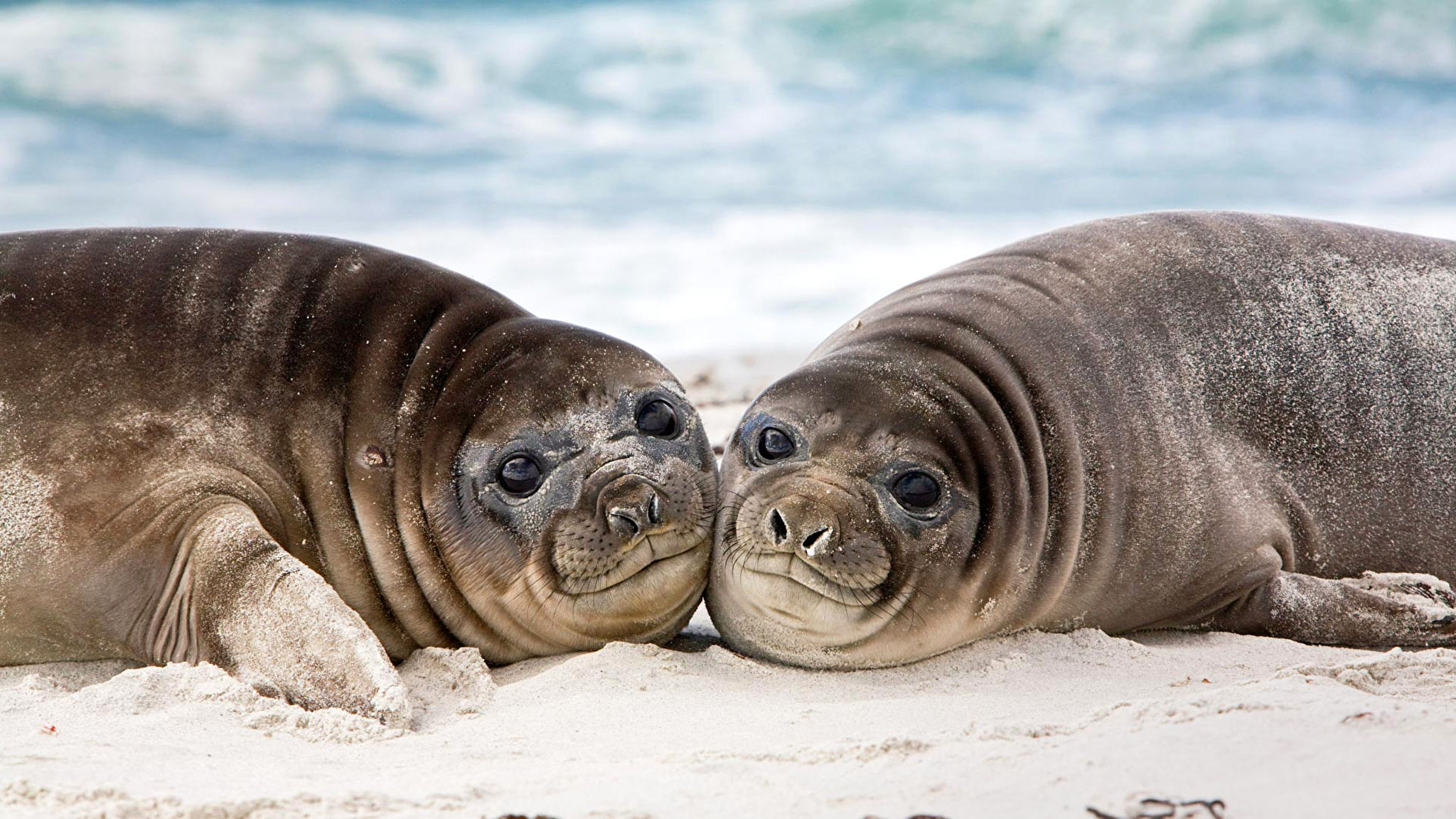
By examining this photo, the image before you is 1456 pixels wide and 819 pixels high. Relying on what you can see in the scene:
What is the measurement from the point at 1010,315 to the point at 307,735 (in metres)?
2.60

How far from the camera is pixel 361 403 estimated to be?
4.39 meters

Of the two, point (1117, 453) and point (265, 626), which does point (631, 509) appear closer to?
point (265, 626)

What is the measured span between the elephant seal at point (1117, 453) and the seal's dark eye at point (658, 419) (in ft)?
0.70

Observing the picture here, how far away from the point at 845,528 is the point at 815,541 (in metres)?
0.10

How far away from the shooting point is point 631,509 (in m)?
4.05

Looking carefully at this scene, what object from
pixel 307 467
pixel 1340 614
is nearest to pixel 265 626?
pixel 307 467

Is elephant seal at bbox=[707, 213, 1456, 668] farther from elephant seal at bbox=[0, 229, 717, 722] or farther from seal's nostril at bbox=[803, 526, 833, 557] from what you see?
elephant seal at bbox=[0, 229, 717, 722]

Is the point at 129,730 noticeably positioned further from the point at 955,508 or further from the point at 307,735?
the point at 955,508

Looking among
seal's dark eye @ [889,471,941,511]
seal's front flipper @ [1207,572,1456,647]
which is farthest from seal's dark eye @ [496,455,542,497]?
seal's front flipper @ [1207,572,1456,647]

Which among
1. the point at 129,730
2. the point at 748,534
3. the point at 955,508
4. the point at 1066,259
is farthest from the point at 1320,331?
the point at 129,730

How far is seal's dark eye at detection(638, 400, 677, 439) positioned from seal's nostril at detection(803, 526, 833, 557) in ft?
2.12

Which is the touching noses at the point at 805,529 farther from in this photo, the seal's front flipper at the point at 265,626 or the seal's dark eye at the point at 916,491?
the seal's front flipper at the point at 265,626

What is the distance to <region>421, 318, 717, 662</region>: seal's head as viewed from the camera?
4121 mm

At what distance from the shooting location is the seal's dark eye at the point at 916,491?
4160 millimetres
